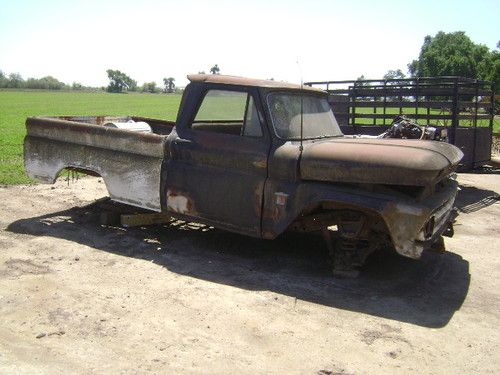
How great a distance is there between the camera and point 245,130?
5352 millimetres

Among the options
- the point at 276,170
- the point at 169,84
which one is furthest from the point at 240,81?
the point at 169,84

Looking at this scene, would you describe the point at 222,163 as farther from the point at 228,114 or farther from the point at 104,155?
the point at 104,155

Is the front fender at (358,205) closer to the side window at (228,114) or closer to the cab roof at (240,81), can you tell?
the side window at (228,114)

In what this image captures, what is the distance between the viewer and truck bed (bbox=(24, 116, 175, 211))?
582cm

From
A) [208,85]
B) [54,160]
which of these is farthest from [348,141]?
[54,160]

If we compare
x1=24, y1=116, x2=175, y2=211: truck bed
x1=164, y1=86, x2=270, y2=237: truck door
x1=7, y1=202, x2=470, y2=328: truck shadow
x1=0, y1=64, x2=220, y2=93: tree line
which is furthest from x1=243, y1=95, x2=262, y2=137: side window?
x1=0, y1=64, x2=220, y2=93: tree line

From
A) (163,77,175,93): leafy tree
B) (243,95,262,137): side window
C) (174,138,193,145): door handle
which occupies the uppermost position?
(163,77,175,93): leafy tree

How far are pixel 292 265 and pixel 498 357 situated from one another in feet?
7.34

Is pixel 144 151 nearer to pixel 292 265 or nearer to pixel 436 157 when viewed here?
pixel 292 265

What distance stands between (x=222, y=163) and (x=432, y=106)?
5.18m

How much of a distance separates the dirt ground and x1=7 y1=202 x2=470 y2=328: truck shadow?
0.02 metres

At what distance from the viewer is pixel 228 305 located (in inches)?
170

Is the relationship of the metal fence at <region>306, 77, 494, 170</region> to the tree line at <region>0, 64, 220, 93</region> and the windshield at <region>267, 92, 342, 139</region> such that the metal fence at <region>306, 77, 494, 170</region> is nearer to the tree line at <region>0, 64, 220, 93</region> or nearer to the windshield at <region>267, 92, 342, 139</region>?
the windshield at <region>267, 92, 342, 139</region>

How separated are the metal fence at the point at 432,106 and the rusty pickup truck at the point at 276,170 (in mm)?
3674
